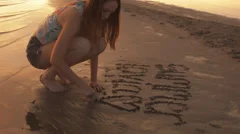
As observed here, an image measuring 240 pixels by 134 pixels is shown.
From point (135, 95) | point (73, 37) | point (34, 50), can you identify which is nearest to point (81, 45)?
point (73, 37)

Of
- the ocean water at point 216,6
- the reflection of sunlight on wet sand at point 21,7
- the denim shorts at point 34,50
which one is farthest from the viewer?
the ocean water at point 216,6

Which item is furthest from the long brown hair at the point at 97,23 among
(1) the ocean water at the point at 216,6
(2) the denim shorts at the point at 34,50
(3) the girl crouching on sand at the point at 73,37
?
(1) the ocean water at the point at 216,6

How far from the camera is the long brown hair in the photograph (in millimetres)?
3092

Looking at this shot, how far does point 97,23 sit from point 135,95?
81 centimetres

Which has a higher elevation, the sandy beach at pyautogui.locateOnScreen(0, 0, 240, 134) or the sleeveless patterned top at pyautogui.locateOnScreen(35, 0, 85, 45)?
the sleeveless patterned top at pyautogui.locateOnScreen(35, 0, 85, 45)

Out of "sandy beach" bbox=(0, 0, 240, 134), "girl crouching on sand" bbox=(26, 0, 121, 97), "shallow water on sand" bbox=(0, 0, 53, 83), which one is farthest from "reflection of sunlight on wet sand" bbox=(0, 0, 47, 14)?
"girl crouching on sand" bbox=(26, 0, 121, 97)

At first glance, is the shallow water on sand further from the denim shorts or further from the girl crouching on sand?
the girl crouching on sand

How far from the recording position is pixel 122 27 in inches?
290

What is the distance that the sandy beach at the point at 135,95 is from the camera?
9.34 feet

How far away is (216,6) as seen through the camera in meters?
14.7

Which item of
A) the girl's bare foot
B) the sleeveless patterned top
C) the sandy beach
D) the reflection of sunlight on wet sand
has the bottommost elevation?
the sandy beach

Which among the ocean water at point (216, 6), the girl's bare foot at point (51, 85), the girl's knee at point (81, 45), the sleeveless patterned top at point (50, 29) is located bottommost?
the ocean water at point (216, 6)

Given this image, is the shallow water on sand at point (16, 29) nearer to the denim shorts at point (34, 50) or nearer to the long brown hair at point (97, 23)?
the denim shorts at point (34, 50)

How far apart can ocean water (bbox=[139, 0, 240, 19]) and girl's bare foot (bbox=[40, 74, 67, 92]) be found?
990 cm
